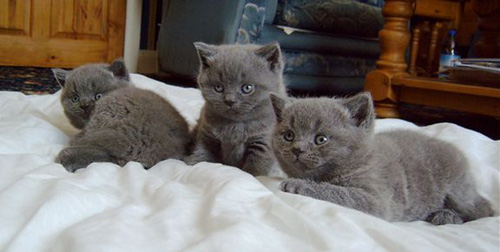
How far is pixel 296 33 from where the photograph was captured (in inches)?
118

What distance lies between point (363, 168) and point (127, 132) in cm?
57

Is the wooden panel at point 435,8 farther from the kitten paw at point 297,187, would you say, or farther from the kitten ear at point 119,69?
the kitten paw at point 297,187

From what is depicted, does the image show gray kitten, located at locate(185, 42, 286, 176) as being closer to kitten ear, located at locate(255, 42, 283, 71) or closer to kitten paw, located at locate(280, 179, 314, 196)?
kitten ear, located at locate(255, 42, 283, 71)

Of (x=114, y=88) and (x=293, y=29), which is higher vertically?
(x=293, y=29)

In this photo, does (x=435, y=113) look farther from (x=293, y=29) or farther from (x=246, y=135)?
(x=246, y=135)

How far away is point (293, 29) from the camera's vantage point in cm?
300

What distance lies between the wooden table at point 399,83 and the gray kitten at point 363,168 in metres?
1.26

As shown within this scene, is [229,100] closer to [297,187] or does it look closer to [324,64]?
[297,187]

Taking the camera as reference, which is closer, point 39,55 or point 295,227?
point 295,227

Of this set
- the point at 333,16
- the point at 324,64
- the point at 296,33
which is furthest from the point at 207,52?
the point at 324,64

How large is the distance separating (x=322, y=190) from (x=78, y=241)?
1.61ft

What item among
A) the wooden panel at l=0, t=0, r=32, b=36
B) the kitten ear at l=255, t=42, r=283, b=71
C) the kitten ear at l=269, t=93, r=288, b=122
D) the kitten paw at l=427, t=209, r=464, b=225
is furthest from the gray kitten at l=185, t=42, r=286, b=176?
the wooden panel at l=0, t=0, r=32, b=36

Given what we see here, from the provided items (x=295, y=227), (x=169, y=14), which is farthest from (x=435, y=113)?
(x=295, y=227)

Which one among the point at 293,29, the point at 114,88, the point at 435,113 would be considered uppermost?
the point at 293,29
